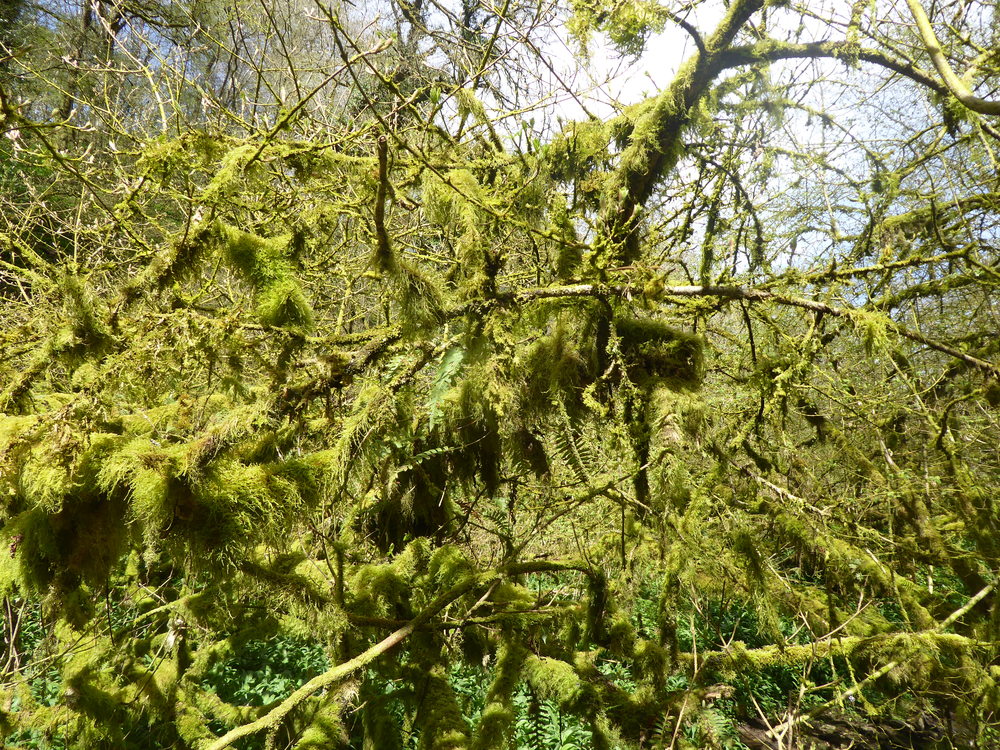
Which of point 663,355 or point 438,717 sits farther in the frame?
point 663,355

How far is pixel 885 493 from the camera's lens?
10.3 ft

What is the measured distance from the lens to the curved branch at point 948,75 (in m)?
1.59

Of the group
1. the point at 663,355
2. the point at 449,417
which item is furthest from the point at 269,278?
the point at 663,355

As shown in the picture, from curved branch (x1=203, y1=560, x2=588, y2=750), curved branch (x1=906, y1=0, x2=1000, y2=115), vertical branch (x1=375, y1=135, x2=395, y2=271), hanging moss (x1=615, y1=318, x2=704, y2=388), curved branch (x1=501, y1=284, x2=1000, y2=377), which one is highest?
curved branch (x1=906, y1=0, x2=1000, y2=115)

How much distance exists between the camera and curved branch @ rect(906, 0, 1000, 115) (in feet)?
5.23

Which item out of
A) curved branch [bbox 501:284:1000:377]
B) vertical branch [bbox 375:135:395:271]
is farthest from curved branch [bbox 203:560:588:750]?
vertical branch [bbox 375:135:395:271]

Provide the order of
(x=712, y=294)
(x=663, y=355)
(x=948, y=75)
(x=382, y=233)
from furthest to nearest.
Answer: (x=663, y=355), (x=712, y=294), (x=948, y=75), (x=382, y=233)

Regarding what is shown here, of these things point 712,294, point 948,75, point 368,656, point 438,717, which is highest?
point 948,75

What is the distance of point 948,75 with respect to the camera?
72.9 inches

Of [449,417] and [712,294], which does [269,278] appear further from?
[712,294]

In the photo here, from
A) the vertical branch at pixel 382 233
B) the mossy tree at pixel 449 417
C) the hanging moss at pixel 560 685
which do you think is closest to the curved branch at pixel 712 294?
the mossy tree at pixel 449 417

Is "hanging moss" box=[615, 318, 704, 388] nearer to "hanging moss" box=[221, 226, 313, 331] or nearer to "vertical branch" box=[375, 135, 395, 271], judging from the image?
"vertical branch" box=[375, 135, 395, 271]

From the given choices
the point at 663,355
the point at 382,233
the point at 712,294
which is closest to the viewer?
the point at 382,233

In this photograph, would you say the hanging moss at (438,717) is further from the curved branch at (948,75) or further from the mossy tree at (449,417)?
the curved branch at (948,75)
